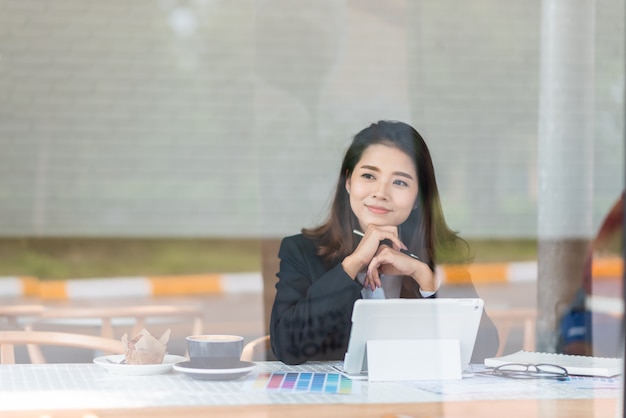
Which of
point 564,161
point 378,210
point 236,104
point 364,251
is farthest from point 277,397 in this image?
point 236,104

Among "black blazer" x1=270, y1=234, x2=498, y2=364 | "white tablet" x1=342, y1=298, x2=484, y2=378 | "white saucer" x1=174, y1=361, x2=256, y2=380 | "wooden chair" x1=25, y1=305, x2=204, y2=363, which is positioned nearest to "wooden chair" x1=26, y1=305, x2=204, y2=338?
"wooden chair" x1=25, y1=305, x2=204, y2=363

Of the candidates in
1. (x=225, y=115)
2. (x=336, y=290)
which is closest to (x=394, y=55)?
(x=225, y=115)

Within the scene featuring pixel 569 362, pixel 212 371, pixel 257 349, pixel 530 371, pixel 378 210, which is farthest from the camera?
pixel 378 210

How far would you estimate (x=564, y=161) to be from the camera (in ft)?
9.58

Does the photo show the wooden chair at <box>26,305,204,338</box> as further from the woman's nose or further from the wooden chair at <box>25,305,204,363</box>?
the woman's nose

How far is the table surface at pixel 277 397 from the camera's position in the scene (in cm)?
165

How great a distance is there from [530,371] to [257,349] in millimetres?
704

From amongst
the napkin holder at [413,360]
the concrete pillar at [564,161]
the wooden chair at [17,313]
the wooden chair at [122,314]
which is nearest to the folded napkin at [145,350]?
the napkin holder at [413,360]

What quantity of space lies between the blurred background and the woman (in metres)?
0.46

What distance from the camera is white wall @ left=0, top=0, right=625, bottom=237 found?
11.6ft

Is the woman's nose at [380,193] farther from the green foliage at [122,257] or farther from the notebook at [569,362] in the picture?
the green foliage at [122,257]

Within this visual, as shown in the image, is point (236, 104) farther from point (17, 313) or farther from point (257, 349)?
point (257, 349)

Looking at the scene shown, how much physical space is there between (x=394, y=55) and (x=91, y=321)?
5.59 ft

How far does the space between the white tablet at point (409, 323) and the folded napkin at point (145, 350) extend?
16.1 inches
